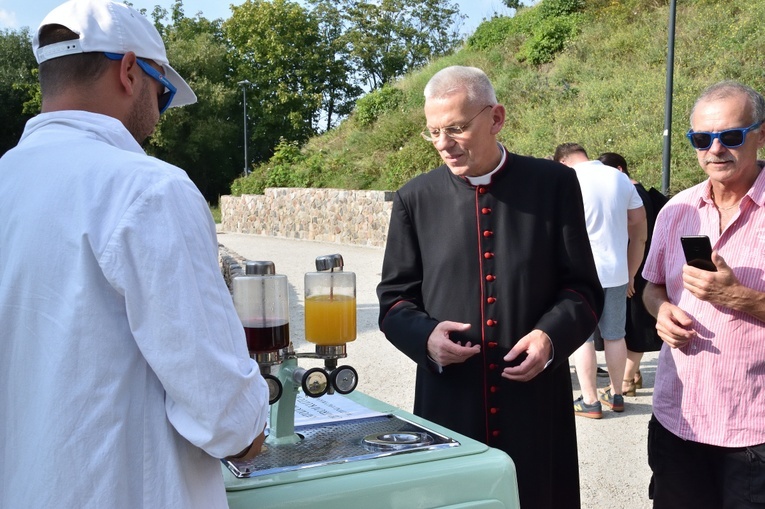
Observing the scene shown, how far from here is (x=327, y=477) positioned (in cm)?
177

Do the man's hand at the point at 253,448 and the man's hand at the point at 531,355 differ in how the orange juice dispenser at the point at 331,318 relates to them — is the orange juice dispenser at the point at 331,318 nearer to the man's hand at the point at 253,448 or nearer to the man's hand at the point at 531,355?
the man's hand at the point at 253,448

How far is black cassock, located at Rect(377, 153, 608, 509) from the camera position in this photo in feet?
8.93

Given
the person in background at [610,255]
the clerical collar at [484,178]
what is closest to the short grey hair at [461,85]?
the clerical collar at [484,178]

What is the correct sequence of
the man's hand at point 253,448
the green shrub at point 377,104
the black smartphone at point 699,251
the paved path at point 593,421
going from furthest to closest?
the green shrub at point 377,104 → the paved path at point 593,421 → the black smartphone at point 699,251 → the man's hand at point 253,448

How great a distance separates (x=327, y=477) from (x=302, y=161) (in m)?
25.3

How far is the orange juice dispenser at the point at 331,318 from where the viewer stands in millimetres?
2076

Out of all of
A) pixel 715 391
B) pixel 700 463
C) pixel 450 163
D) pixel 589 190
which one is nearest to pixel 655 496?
pixel 700 463

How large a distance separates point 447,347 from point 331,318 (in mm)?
628

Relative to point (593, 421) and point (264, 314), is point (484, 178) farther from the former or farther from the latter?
point (593, 421)

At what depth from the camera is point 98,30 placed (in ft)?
5.19

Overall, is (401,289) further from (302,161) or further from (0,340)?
(302,161)

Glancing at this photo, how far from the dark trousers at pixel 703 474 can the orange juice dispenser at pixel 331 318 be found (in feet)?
4.04

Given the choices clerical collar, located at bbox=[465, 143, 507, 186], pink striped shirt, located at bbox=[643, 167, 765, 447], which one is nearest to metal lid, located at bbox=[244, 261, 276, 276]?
clerical collar, located at bbox=[465, 143, 507, 186]

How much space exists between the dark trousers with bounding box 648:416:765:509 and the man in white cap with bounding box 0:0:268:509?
1683 mm
